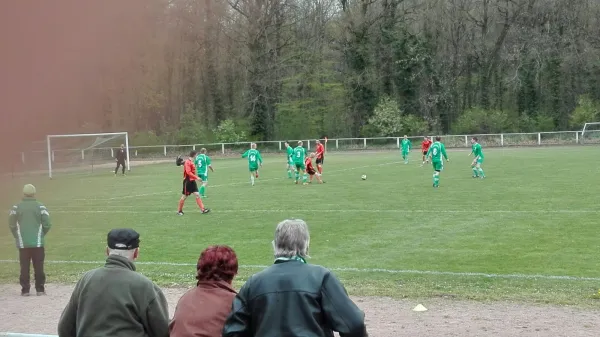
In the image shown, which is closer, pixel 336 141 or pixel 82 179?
pixel 82 179

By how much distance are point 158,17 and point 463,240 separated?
43.0 ft

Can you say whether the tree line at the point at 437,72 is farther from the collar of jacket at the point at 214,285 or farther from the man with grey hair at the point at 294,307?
the man with grey hair at the point at 294,307

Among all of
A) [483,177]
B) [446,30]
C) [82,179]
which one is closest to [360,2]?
[446,30]

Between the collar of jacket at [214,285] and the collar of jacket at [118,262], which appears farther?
the collar of jacket at [118,262]

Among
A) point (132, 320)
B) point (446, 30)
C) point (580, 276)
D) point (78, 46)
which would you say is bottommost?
point (580, 276)

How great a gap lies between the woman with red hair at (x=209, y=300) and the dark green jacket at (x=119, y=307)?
133 millimetres

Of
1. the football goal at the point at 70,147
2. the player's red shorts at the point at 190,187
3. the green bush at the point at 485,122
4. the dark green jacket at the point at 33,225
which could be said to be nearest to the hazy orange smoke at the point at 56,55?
the football goal at the point at 70,147

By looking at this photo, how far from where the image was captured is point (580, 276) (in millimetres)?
11391

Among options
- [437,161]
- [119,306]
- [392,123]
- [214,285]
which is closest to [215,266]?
[214,285]

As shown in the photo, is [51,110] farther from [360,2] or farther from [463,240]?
[360,2]

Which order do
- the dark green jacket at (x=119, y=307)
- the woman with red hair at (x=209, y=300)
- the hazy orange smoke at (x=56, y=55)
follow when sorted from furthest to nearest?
the dark green jacket at (x=119, y=307), the woman with red hair at (x=209, y=300), the hazy orange smoke at (x=56, y=55)

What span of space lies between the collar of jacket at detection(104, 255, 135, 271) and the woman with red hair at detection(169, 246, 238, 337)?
0.43 m

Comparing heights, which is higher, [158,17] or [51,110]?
[158,17]

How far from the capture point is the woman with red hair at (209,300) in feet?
13.1
